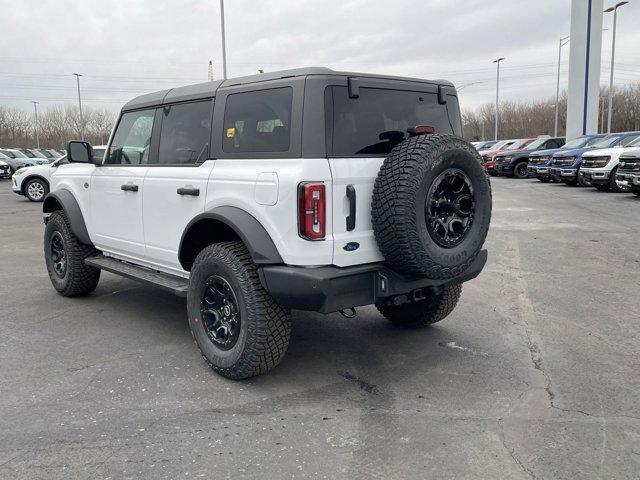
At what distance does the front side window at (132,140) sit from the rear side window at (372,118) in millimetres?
2034

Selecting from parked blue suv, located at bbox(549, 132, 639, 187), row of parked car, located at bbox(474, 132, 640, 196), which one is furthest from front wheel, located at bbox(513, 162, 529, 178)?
parked blue suv, located at bbox(549, 132, 639, 187)

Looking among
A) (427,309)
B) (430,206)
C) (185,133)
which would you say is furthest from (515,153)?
(430,206)

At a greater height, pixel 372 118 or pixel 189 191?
pixel 372 118

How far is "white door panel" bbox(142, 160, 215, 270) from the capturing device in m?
4.19

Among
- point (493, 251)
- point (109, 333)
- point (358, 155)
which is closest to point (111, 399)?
point (109, 333)

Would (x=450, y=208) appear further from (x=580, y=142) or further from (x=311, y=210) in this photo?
(x=580, y=142)

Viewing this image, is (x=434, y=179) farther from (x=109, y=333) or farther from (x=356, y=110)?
(x=109, y=333)

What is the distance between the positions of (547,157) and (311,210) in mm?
21281

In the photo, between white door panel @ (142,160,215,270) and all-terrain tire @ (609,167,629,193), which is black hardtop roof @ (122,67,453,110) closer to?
white door panel @ (142,160,215,270)

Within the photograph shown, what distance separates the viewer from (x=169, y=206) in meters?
4.48

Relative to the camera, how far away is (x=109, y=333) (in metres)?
5.00

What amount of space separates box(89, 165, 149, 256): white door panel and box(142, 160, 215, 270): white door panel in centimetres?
15

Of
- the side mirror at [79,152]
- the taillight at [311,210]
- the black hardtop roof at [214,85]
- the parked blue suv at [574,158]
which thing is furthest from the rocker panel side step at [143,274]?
the parked blue suv at [574,158]

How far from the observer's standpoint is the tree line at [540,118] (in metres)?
64.9
